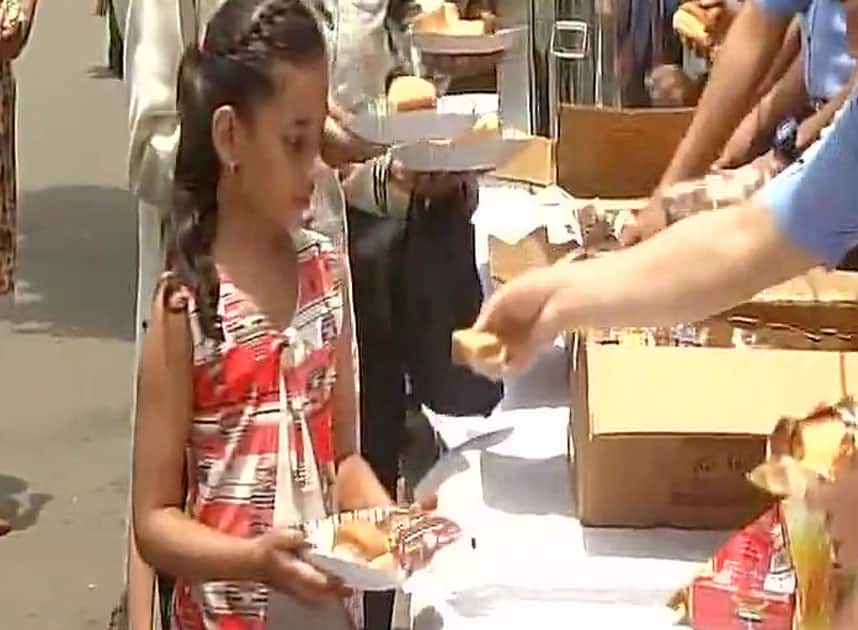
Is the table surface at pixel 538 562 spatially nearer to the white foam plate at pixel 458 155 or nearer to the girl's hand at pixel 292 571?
the girl's hand at pixel 292 571

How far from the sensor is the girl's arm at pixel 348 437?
70.5 inches

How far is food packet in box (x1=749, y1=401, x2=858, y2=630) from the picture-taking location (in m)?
1.26

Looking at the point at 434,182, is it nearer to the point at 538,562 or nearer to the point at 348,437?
the point at 348,437

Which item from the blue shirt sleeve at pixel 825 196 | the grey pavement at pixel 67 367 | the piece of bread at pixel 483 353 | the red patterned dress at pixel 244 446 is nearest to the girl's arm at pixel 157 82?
the red patterned dress at pixel 244 446

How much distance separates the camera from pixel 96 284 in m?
5.82

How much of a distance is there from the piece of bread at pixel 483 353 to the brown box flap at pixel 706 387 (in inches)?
4.3

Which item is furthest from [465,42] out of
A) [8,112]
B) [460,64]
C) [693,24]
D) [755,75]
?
[8,112]

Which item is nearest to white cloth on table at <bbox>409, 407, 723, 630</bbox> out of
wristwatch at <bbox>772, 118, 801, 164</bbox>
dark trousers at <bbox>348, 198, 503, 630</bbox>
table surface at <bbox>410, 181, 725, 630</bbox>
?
table surface at <bbox>410, 181, 725, 630</bbox>

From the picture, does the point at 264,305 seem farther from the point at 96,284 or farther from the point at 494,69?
the point at 96,284

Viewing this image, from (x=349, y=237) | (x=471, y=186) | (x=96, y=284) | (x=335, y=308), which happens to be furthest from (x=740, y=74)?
(x=96, y=284)

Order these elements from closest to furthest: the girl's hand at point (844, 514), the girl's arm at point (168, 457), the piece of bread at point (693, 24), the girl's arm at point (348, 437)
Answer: the girl's hand at point (844, 514) < the girl's arm at point (168, 457) < the girl's arm at point (348, 437) < the piece of bread at point (693, 24)

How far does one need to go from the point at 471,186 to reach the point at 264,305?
0.87 metres

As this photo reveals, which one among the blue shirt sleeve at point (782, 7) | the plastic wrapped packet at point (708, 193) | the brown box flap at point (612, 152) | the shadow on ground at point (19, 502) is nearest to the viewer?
the plastic wrapped packet at point (708, 193)

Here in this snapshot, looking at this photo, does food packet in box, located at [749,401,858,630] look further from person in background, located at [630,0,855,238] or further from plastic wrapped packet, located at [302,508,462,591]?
person in background, located at [630,0,855,238]
